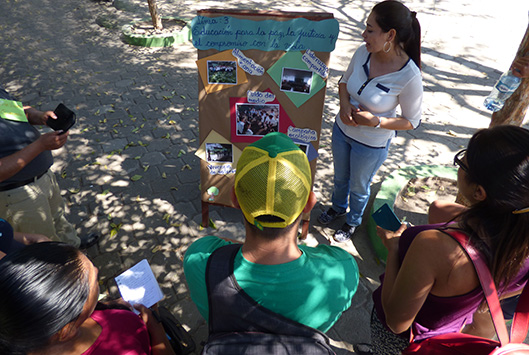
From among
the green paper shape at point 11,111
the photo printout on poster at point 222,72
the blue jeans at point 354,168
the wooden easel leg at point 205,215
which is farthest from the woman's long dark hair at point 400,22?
the green paper shape at point 11,111

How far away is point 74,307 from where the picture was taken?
1.30m

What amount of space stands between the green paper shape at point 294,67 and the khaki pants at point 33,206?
203cm

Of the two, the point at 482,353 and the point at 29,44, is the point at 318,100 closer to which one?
the point at 482,353

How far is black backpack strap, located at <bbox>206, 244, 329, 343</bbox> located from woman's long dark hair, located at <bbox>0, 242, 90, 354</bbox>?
1.68 feet

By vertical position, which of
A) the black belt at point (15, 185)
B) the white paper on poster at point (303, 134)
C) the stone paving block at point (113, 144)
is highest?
the white paper on poster at point (303, 134)

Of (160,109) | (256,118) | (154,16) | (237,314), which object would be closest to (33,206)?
A: (256,118)

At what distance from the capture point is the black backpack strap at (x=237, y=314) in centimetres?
130

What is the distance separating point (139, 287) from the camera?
2.18 m

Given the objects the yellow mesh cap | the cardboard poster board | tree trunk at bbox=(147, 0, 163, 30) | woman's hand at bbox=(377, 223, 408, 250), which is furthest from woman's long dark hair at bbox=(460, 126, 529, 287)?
tree trunk at bbox=(147, 0, 163, 30)

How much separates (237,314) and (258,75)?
206 centimetres

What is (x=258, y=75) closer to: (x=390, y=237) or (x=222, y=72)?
(x=222, y=72)

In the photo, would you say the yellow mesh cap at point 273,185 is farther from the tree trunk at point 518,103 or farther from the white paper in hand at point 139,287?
the tree trunk at point 518,103

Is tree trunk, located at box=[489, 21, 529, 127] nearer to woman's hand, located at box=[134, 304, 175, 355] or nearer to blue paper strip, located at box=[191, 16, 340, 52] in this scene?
blue paper strip, located at box=[191, 16, 340, 52]

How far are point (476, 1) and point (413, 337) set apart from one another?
541 inches
